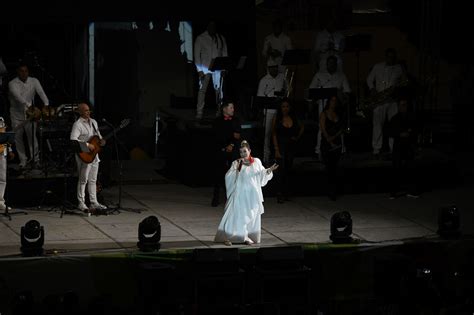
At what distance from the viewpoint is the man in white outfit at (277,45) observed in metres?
25.0

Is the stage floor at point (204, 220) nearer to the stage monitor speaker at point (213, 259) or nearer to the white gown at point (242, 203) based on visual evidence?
the white gown at point (242, 203)

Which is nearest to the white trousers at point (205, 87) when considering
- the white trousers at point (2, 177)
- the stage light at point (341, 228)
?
the white trousers at point (2, 177)

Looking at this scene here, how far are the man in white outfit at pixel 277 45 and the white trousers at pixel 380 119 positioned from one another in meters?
2.23

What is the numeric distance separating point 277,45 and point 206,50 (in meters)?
1.58

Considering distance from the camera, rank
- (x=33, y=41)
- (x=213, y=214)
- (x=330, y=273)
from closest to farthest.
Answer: (x=330, y=273), (x=213, y=214), (x=33, y=41)

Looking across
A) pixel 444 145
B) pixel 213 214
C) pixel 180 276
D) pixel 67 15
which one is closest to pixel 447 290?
pixel 180 276

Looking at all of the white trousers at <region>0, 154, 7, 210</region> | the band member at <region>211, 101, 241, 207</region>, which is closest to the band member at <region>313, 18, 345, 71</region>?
the band member at <region>211, 101, 241, 207</region>

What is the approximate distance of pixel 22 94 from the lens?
75.1 ft

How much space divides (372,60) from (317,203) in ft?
21.9

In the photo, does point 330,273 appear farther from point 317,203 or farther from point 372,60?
point 372,60

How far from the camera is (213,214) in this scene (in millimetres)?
21422

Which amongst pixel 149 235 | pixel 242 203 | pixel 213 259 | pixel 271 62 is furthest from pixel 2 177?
pixel 271 62

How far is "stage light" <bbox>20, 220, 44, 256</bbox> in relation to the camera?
1725 centimetres

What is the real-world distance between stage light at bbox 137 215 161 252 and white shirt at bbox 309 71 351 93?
782 centimetres
